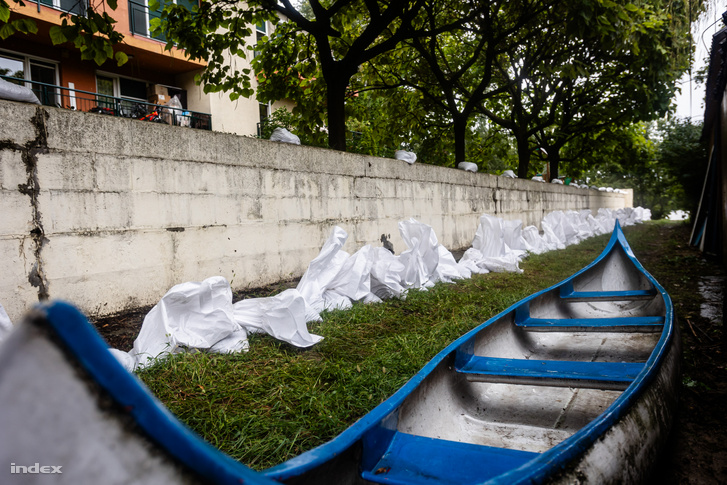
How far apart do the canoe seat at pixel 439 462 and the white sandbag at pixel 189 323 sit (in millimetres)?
1635

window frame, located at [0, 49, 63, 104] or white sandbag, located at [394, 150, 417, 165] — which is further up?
window frame, located at [0, 49, 63, 104]

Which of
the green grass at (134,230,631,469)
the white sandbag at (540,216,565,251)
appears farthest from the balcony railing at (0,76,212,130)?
the white sandbag at (540,216,565,251)

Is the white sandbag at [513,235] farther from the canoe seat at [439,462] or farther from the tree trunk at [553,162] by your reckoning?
the tree trunk at [553,162]

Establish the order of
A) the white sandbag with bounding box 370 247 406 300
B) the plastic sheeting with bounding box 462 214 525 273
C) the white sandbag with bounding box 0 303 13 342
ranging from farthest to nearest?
the plastic sheeting with bounding box 462 214 525 273
the white sandbag with bounding box 370 247 406 300
the white sandbag with bounding box 0 303 13 342

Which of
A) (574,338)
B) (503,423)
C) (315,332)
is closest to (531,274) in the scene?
(574,338)

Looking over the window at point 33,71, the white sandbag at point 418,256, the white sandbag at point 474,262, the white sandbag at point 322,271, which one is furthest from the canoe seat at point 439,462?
the window at point 33,71

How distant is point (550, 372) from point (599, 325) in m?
1.16

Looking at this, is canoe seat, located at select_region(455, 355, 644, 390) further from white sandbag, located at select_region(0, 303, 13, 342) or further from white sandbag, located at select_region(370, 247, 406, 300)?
white sandbag, located at select_region(0, 303, 13, 342)

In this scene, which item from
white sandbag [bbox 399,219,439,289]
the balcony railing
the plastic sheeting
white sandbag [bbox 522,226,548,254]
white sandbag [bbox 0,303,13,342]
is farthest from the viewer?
the balcony railing

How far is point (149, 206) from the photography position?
334 centimetres

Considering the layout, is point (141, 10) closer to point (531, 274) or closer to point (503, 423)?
point (531, 274)

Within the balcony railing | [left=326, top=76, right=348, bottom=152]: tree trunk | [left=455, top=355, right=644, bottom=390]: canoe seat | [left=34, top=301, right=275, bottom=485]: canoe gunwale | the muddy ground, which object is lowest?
the muddy ground

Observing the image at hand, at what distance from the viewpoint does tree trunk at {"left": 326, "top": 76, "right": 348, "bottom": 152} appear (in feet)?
20.0

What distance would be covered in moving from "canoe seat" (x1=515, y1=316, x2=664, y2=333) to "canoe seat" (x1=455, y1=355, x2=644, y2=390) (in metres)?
0.76
